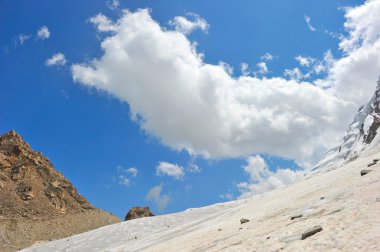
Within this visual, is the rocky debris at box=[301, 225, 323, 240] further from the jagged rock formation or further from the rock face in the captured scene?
the rock face

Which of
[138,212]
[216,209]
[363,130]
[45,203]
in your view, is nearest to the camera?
[216,209]

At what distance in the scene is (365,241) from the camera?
1335 centimetres

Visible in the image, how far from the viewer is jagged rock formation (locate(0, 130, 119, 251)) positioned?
318 ft

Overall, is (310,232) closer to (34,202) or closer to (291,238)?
(291,238)

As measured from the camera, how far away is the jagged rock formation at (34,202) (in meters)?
96.8

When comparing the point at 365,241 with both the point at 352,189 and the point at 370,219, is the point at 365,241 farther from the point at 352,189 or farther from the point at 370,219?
the point at 352,189

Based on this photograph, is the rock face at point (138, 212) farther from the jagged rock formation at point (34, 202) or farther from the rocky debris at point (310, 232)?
the rocky debris at point (310, 232)

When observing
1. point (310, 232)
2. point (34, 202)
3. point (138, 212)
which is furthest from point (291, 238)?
point (138, 212)

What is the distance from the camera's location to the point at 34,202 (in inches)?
4419

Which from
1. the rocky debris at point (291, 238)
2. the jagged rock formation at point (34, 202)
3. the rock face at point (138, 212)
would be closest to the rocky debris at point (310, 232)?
the rocky debris at point (291, 238)

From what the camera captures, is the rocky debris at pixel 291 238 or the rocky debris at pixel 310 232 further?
the rocky debris at pixel 291 238

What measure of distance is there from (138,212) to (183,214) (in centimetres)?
5034

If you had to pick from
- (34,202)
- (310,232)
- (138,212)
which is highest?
(34,202)

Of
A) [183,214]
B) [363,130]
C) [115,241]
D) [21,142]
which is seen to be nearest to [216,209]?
[183,214]
